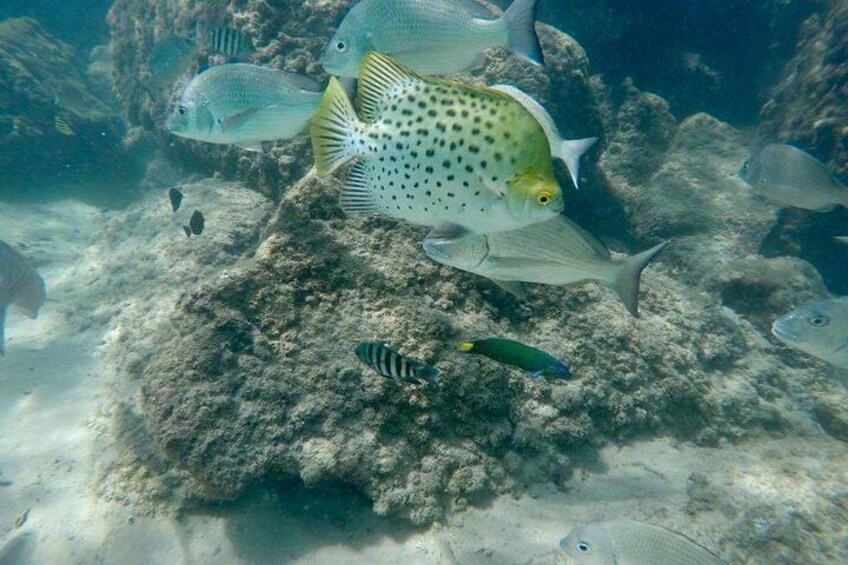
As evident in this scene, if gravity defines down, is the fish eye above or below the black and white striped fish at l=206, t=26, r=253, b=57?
below

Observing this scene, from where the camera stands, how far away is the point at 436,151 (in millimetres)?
1902

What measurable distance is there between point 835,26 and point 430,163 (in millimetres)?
10198

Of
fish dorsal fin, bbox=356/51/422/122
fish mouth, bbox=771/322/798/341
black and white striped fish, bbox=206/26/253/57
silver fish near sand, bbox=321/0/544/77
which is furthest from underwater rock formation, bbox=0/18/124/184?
fish mouth, bbox=771/322/798/341

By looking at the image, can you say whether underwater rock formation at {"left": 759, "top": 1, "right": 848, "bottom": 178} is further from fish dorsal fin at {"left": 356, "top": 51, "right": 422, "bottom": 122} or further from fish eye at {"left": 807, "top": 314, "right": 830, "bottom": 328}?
fish dorsal fin at {"left": 356, "top": 51, "right": 422, "bottom": 122}

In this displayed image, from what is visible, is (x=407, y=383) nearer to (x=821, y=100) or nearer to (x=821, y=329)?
(x=821, y=329)

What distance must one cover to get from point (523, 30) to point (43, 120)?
12.7 metres

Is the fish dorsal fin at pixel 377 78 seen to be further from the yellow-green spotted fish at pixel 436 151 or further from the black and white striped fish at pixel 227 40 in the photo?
the black and white striped fish at pixel 227 40

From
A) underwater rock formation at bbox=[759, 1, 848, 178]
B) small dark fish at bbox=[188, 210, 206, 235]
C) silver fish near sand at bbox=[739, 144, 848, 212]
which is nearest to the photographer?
silver fish near sand at bbox=[739, 144, 848, 212]

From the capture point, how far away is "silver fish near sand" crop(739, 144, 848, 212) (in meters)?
5.15

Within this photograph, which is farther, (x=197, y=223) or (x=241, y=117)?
(x=197, y=223)

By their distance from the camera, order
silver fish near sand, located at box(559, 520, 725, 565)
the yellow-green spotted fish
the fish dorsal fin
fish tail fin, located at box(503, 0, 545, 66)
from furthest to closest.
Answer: fish tail fin, located at box(503, 0, 545, 66), silver fish near sand, located at box(559, 520, 725, 565), the fish dorsal fin, the yellow-green spotted fish

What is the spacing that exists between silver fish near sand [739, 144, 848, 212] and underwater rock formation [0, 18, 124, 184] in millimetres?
12537

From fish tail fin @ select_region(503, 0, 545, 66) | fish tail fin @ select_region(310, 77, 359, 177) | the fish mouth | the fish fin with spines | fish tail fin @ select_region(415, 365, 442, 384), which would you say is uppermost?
fish tail fin @ select_region(503, 0, 545, 66)

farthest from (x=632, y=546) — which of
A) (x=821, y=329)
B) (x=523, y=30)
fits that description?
(x=523, y=30)
